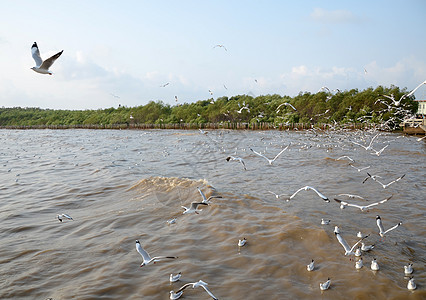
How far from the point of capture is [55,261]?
6.18m

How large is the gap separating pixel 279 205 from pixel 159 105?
3395 inches

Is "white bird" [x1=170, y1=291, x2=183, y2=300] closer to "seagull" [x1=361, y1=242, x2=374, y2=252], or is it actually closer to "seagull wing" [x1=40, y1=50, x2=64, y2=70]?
"seagull" [x1=361, y1=242, x2=374, y2=252]

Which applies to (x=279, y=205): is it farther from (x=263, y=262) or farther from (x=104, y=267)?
(x=104, y=267)

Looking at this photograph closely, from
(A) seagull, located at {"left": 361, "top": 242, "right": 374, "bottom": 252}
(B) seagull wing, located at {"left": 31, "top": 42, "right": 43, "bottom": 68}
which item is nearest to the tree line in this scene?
(B) seagull wing, located at {"left": 31, "top": 42, "right": 43, "bottom": 68}

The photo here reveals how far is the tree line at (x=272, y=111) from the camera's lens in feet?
171

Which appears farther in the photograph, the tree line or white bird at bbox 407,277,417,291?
the tree line

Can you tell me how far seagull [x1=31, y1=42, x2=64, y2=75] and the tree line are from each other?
2690cm

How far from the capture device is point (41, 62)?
7398 mm

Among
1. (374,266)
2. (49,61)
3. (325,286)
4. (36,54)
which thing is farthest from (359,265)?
(36,54)

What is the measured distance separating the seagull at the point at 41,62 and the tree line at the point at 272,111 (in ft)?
88.3

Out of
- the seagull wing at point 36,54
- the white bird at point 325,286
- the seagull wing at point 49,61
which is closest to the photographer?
the white bird at point 325,286

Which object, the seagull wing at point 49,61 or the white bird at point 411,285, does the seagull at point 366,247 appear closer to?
the white bird at point 411,285

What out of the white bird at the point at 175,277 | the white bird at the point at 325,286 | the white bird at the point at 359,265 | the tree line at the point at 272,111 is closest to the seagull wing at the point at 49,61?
the white bird at the point at 175,277

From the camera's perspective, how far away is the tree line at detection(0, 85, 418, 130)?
5208 centimetres
